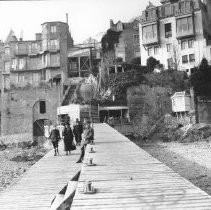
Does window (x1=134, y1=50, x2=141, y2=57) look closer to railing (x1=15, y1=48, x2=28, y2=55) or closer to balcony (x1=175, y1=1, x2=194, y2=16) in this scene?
balcony (x1=175, y1=1, x2=194, y2=16)

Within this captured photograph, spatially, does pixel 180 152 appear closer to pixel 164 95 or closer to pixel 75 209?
pixel 164 95

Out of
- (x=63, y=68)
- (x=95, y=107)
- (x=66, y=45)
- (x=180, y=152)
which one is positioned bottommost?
(x=180, y=152)

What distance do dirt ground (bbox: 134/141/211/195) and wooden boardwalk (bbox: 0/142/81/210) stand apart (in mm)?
6098

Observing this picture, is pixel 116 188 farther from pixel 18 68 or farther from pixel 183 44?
pixel 18 68

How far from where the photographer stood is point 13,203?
9562 millimetres

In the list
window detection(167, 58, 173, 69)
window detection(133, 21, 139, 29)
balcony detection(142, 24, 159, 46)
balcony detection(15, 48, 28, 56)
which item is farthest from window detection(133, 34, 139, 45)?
balcony detection(15, 48, 28, 56)

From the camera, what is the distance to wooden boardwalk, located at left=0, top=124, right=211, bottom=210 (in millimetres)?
6941

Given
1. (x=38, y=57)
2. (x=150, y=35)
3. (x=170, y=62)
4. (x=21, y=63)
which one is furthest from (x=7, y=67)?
(x=170, y=62)

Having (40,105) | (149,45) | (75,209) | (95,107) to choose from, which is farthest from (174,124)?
(75,209)

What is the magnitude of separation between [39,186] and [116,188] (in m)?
4.09

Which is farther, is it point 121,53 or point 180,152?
point 121,53

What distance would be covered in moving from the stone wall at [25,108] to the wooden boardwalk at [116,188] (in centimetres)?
4241

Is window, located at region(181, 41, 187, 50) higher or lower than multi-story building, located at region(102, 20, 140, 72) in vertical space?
lower

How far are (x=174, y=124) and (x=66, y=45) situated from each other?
109ft
